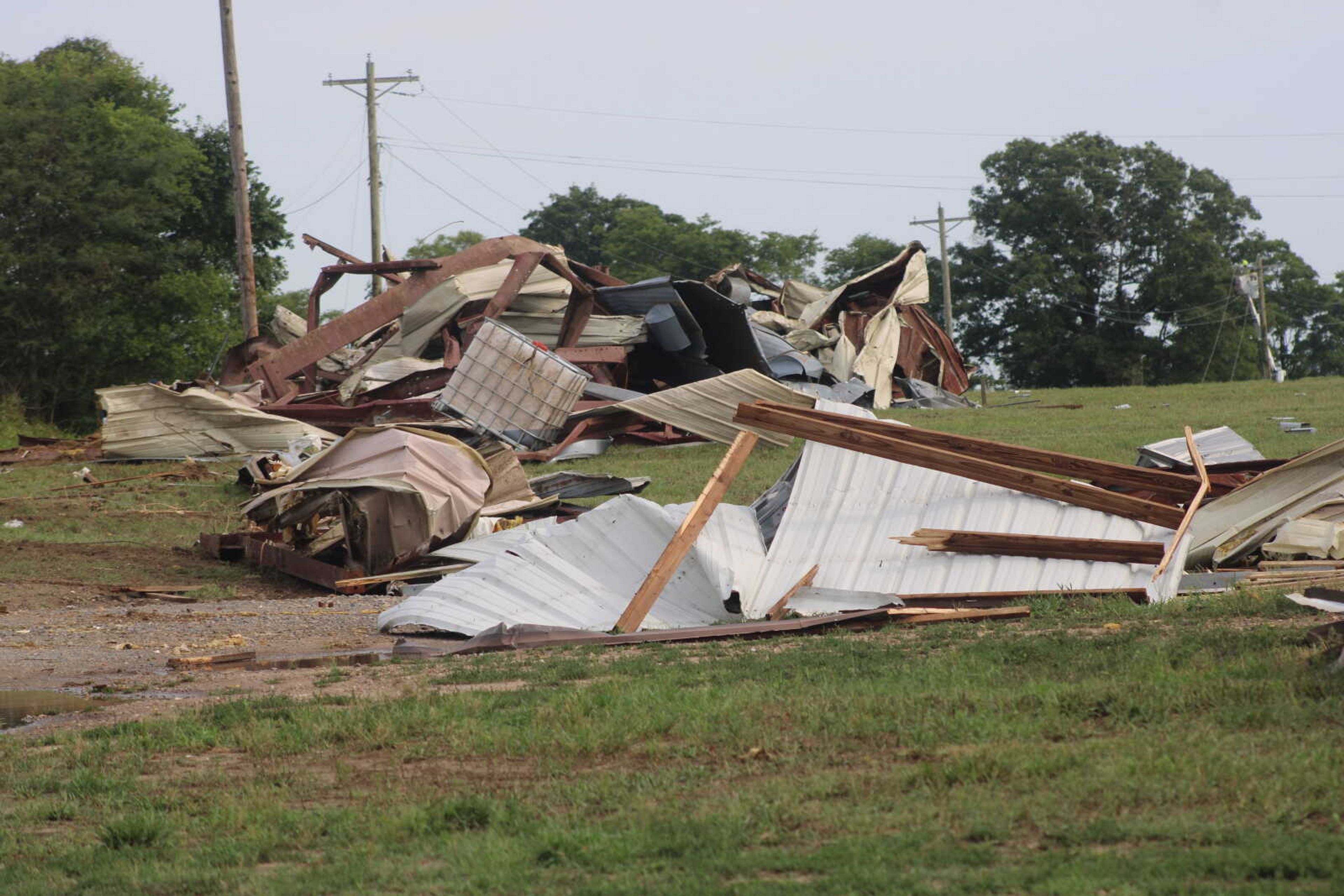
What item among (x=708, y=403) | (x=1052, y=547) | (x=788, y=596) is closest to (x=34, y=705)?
(x=788, y=596)

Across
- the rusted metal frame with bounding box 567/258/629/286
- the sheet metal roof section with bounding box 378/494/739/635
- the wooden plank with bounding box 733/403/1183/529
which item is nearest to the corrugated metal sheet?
the rusted metal frame with bounding box 567/258/629/286

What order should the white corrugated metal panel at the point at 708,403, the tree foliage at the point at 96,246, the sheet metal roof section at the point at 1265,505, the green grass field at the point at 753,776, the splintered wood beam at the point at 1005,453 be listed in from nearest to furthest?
the green grass field at the point at 753,776 < the splintered wood beam at the point at 1005,453 < the sheet metal roof section at the point at 1265,505 < the white corrugated metal panel at the point at 708,403 < the tree foliage at the point at 96,246

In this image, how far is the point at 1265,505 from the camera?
33.8ft

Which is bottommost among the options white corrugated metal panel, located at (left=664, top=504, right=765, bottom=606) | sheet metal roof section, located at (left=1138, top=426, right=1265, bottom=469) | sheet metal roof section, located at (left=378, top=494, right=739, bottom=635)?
sheet metal roof section, located at (left=378, top=494, right=739, bottom=635)

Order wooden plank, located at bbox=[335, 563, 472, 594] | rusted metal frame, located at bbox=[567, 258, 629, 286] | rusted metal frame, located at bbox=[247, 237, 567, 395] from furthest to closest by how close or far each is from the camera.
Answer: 1. rusted metal frame, located at bbox=[567, 258, 629, 286]
2. rusted metal frame, located at bbox=[247, 237, 567, 395]
3. wooden plank, located at bbox=[335, 563, 472, 594]

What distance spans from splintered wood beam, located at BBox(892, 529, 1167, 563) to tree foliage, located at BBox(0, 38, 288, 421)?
103 ft

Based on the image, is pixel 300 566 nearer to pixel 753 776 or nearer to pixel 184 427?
pixel 184 427

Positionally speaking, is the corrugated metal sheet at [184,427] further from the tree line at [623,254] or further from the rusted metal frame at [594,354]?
the tree line at [623,254]

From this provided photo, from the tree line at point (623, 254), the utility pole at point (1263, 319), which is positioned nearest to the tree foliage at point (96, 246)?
the tree line at point (623, 254)

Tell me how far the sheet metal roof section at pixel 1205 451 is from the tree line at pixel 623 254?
2606 cm

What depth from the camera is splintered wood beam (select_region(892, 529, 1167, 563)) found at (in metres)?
9.04

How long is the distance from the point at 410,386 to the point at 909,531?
1240 cm

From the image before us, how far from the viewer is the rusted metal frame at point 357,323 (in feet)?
69.1

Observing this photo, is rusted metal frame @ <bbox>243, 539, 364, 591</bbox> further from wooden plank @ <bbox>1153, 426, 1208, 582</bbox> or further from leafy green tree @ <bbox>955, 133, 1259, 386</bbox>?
leafy green tree @ <bbox>955, 133, 1259, 386</bbox>
